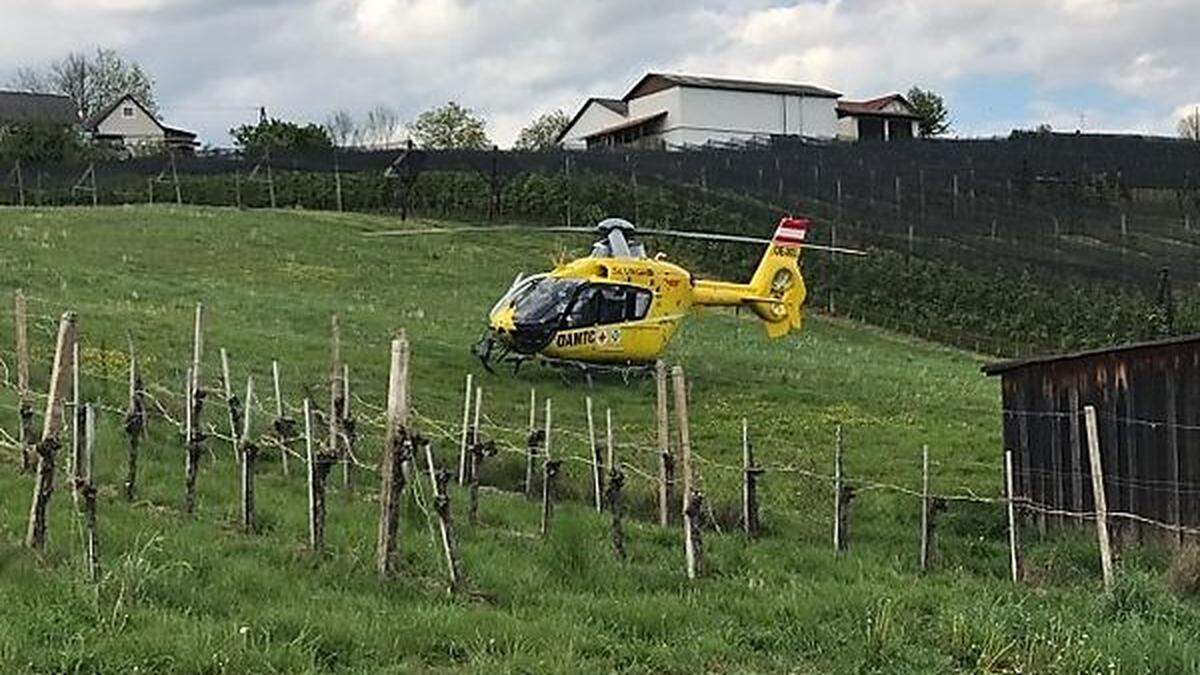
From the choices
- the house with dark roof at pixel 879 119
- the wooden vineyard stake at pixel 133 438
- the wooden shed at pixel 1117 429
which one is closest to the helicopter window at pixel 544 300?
the wooden shed at pixel 1117 429

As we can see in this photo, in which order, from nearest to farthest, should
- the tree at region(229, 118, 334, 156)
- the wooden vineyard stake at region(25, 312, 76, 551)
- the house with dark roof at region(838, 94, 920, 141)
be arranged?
1. the wooden vineyard stake at region(25, 312, 76, 551)
2. the tree at region(229, 118, 334, 156)
3. the house with dark roof at region(838, 94, 920, 141)

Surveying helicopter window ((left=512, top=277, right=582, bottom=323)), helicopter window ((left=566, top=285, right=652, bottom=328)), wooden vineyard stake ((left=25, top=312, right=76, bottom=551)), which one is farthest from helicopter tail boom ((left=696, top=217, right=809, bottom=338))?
wooden vineyard stake ((left=25, top=312, right=76, bottom=551))

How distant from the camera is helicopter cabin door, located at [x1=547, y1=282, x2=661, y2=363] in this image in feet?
77.0

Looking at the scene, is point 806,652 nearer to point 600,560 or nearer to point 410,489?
point 600,560

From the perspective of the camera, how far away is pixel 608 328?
23.9 meters

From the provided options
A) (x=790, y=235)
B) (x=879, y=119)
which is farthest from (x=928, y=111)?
(x=790, y=235)

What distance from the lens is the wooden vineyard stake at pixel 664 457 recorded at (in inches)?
508

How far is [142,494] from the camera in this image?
1306 centimetres

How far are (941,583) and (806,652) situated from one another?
3261 mm

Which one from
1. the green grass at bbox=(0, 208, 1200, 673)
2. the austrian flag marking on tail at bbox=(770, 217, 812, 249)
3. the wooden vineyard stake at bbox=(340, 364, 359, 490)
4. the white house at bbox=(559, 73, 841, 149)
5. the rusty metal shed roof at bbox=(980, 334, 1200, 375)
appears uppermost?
the white house at bbox=(559, 73, 841, 149)

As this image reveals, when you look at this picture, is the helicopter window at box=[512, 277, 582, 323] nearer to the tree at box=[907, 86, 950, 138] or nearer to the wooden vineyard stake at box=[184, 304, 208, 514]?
the wooden vineyard stake at box=[184, 304, 208, 514]

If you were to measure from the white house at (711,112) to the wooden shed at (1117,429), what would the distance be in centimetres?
6080

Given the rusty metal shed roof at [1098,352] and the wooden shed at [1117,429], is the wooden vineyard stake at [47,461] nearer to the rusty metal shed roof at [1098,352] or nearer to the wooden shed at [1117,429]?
the wooden shed at [1117,429]

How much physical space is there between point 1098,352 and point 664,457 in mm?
5183
